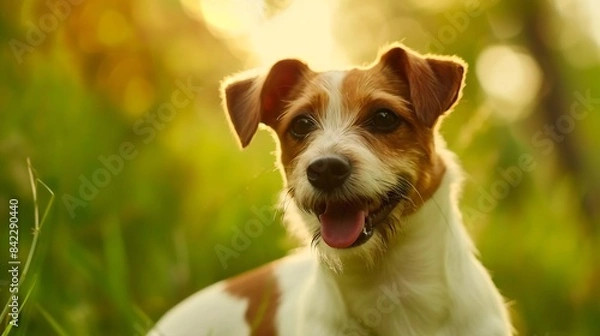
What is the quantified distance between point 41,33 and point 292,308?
1.87 meters

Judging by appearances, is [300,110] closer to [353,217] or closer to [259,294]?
[353,217]

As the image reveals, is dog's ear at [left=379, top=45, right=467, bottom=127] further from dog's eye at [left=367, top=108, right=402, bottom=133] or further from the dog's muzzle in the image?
the dog's muzzle

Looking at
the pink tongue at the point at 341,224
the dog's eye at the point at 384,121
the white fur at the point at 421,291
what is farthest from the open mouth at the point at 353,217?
the dog's eye at the point at 384,121

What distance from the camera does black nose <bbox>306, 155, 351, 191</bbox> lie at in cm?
298

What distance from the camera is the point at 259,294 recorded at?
12.7 feet

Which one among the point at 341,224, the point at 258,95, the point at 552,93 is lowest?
the point at 552,93

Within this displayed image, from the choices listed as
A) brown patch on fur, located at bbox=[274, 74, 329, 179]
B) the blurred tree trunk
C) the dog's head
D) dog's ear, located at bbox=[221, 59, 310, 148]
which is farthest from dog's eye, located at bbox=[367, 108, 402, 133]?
the blurred tree trunk

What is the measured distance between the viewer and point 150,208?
4711 millimetres

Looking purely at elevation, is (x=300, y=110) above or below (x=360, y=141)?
above

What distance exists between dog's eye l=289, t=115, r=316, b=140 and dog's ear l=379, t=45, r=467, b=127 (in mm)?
385

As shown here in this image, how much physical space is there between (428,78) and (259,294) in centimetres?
128

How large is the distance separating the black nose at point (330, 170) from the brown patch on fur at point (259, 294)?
82 centimetres

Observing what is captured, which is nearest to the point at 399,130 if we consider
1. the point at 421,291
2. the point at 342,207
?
the point at 342,207

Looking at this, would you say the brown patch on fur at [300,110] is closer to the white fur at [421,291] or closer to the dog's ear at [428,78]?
the dog's ear at [428,78]
